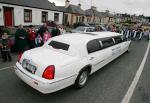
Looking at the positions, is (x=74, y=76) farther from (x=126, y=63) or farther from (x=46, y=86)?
(x=126, y=63)

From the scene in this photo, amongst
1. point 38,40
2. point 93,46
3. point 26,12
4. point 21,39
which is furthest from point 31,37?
point 26,12

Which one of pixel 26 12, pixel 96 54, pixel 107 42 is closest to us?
pixel 96 54

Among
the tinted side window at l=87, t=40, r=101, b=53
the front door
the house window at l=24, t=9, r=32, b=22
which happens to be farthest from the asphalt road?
the house window at l=24, t=9, r=32, b=22

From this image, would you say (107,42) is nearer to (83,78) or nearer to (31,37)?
(83,78)

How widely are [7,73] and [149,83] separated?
5.02 m

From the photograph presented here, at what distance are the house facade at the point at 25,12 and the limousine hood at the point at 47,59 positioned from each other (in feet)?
47.2

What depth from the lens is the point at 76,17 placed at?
129 feet

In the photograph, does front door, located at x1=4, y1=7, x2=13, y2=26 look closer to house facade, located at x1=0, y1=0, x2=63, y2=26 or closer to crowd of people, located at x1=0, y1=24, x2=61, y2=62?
house facade, located at x1=0, y1=0, x2=63, y2=26

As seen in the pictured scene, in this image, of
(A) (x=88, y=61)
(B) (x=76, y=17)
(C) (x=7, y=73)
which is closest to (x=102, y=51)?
(A) (x=88, y=61)

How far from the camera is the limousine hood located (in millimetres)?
4020

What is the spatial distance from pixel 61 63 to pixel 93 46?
175cm

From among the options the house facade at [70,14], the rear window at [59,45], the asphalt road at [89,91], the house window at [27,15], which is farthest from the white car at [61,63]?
the house facade at [70,14]

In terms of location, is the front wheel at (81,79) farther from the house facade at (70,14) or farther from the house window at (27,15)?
the house facade at (70,14)

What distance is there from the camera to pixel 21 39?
8.41m
